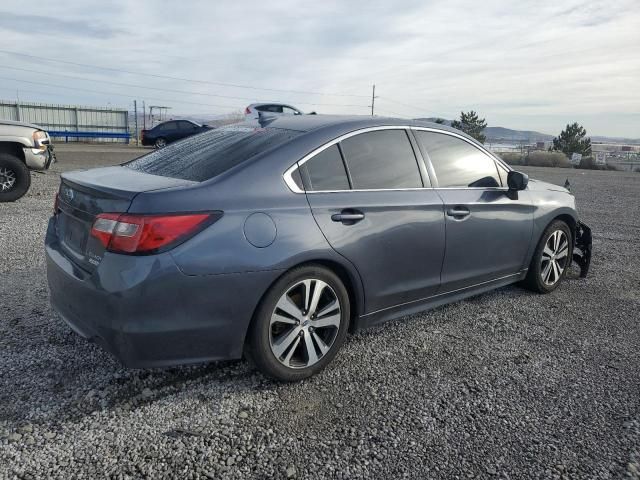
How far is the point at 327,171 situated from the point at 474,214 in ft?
4.38

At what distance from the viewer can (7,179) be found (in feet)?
27.8

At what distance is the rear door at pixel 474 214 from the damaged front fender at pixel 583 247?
1.19 metres

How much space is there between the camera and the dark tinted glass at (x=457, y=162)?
3752 millimetres

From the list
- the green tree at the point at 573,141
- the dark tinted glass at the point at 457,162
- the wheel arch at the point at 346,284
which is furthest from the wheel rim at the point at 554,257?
the green tree at the point at 573,141

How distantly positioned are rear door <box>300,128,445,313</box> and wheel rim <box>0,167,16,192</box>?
24.3 feet

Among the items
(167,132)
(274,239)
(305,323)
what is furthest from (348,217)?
(167,132)

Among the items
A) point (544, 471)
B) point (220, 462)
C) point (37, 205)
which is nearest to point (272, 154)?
point (220, 462)

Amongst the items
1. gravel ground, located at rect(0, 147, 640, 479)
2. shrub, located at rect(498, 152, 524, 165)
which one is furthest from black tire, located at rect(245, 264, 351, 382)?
shrub, located at rect(498, 152, 524, 165)

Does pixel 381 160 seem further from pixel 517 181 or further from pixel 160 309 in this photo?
pixel 160 309

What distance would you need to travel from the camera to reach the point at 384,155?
3.46 m

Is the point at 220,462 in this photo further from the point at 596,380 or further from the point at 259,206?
the point at 596,380

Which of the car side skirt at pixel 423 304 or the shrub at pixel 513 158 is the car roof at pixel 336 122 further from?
the shrub at pixel 513 158

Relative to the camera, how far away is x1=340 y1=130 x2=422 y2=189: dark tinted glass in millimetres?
3273

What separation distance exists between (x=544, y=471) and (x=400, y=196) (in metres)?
1.78
